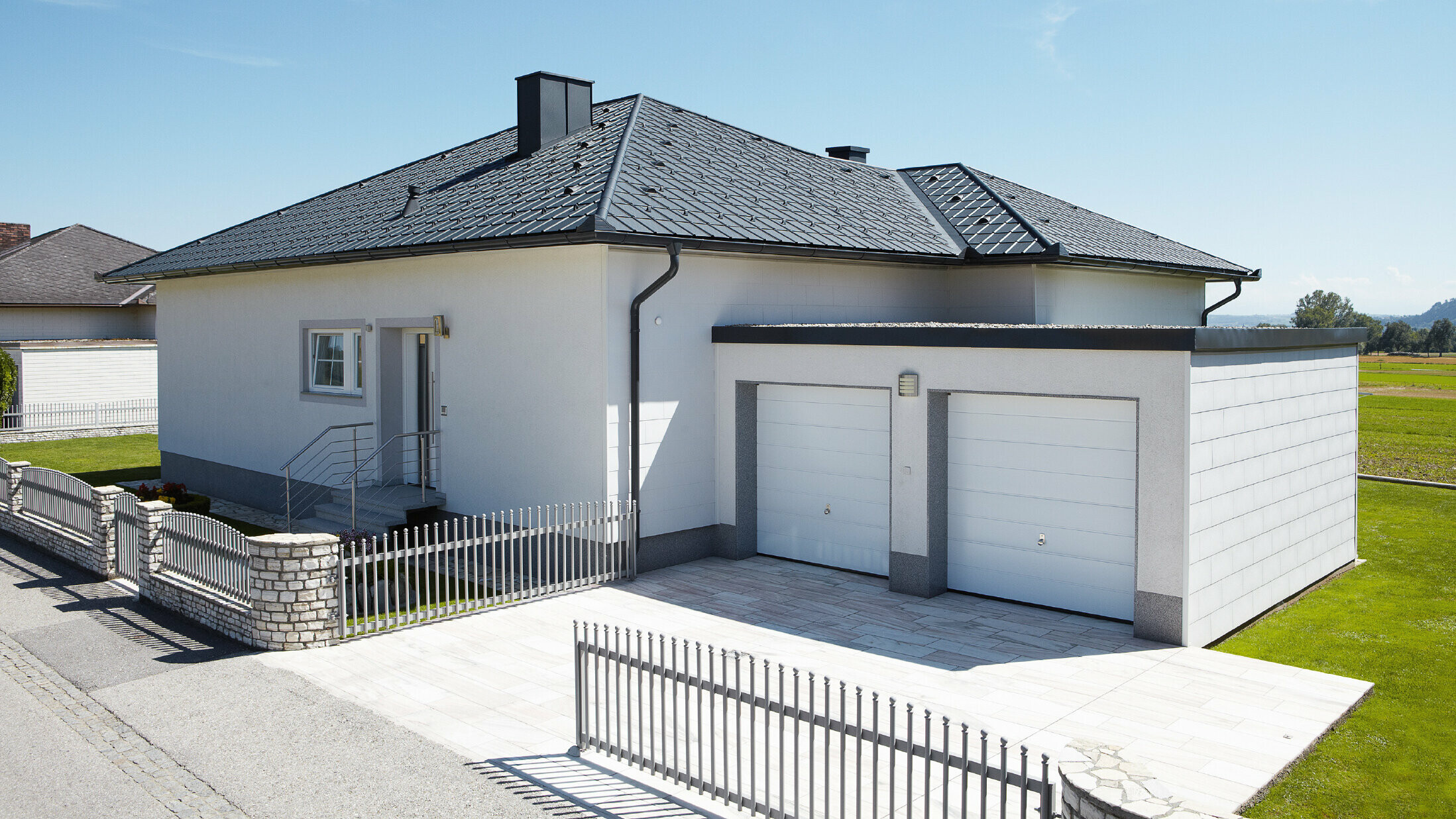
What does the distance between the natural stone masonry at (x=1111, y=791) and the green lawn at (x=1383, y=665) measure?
210cm

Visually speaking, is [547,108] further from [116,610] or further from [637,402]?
[116,610]

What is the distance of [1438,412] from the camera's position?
42.8 m

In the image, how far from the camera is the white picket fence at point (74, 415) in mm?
28234

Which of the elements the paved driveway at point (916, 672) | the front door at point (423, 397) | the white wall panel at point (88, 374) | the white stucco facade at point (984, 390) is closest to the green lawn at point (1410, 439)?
the white stucco facade at point (984, 390)

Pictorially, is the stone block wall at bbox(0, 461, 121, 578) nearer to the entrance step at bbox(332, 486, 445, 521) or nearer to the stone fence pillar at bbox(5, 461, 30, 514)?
the stone fence pillar at bbox(5, 461, 30, 514)

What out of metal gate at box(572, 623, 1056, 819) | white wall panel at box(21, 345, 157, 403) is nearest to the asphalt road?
metal gate at box(572, 623, 1056, 819)

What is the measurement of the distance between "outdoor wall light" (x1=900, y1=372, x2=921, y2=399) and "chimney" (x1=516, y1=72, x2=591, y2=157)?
7.88m

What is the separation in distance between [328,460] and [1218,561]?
12.2m

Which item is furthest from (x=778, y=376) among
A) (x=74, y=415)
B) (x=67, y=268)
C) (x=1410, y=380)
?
(x=1410, y=380)

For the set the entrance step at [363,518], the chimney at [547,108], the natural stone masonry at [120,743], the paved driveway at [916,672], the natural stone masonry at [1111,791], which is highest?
the chimney at [547,108]

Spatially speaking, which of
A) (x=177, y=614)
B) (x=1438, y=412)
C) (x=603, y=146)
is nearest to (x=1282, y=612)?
(x=603, y=146)

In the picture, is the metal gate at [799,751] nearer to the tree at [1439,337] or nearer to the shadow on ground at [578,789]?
the shadow on ground at [578,789]

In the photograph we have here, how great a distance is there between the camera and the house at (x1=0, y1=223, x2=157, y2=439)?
29156mm

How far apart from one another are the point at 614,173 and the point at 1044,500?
→ 6476 millimetres
